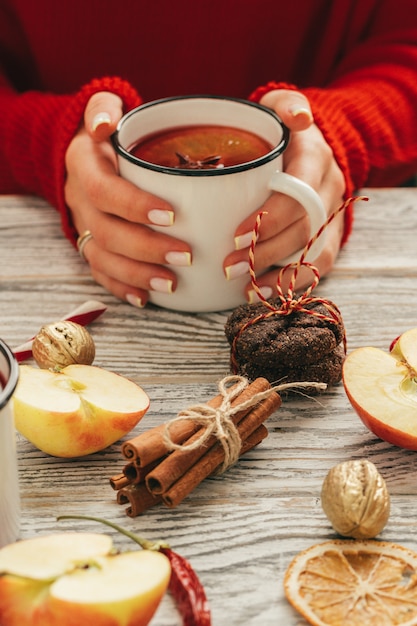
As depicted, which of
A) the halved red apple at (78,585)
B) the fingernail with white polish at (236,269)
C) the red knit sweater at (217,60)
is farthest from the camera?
the red knit sweater at (217,60)

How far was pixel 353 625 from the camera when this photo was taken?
1.90 feet

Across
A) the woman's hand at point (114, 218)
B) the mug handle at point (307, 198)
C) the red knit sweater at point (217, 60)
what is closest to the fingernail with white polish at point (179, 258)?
the woman's hand at point (114, 218)

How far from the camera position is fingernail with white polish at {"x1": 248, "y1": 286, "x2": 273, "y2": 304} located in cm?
93

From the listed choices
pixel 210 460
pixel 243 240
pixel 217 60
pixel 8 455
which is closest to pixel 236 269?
pixel 243 240

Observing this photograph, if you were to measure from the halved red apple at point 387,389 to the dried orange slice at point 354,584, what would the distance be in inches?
4.5

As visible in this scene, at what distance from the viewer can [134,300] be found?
97cm

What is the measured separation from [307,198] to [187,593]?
1.50 ft

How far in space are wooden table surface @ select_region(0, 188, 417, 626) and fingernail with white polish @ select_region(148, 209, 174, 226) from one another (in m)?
0.13

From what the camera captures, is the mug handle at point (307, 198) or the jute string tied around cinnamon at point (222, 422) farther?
the mug handle at point (307, 198)

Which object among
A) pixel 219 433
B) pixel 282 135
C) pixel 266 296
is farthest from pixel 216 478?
pixel 282 135

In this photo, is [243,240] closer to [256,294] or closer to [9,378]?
[256,294]

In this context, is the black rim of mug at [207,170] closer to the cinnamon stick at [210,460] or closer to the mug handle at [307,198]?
the mug handle at [307,198]

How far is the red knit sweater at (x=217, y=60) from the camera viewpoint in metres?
1.21

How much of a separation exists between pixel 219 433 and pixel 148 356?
202 millimetres
